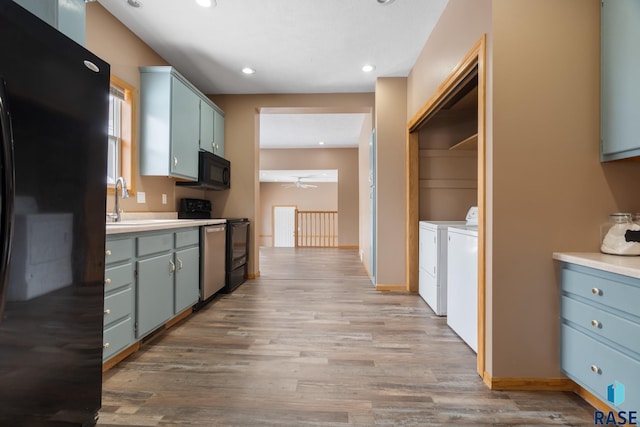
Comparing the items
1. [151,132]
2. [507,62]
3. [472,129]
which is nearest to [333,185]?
[472,129]

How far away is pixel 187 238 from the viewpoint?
9.06ft

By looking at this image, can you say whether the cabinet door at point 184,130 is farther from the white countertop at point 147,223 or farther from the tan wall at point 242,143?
the tan wall at point 242,143

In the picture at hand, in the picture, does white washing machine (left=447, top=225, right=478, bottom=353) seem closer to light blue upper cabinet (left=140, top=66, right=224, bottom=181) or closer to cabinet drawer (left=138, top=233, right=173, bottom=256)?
cabinet drawer (left=138, top=233, right=173, bottom=256)

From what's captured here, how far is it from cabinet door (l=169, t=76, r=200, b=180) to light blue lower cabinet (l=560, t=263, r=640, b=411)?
10.5 ft

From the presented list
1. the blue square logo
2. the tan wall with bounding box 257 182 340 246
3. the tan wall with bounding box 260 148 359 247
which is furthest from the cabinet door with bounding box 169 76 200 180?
the tan wall with bounding box 257 182 340 246

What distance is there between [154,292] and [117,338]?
424 millimetres

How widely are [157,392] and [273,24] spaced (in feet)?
9.29

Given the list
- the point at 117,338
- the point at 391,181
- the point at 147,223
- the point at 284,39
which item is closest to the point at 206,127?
the point at 284,39

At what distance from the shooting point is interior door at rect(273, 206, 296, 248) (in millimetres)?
12344

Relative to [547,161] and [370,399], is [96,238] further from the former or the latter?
[547,161]

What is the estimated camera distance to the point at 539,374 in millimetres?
1689

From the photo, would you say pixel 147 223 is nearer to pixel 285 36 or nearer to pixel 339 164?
pixel 285 36

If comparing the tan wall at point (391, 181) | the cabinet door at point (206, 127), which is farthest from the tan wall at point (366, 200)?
the cabinet door at point (206, 127)

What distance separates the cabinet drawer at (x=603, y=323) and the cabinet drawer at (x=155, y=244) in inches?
100.0
